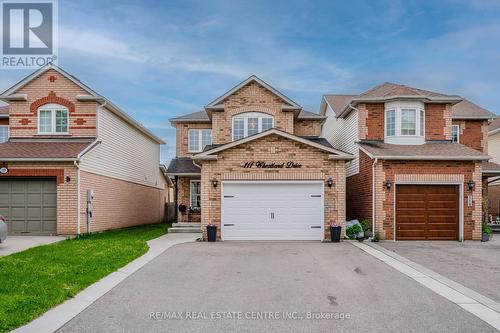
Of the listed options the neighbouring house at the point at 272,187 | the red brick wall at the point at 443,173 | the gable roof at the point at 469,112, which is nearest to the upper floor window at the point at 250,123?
the neighbouring house at the point at 272,187

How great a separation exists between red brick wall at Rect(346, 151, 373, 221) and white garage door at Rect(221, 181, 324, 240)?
219 centimetres

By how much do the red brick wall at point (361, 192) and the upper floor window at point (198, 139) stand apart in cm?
816

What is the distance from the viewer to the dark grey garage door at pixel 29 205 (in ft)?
62.0

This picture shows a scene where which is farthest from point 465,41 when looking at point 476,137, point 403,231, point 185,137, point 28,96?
point 28,96

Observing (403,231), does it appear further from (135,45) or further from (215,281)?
(135,45)

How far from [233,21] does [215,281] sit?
14468 mm

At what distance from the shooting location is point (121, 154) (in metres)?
24.6

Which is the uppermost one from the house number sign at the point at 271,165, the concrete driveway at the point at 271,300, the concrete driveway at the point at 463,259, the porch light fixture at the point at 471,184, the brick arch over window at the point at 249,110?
the brick arch over window at the point at 249,110

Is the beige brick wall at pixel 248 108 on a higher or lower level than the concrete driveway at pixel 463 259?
higher

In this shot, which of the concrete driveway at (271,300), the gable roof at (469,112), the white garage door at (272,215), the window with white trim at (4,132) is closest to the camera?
the concrete driveway at (271,300)

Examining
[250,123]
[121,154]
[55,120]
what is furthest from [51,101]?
[250,123]

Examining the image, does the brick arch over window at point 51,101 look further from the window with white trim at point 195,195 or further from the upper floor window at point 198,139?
the window with white trim at point 195,195

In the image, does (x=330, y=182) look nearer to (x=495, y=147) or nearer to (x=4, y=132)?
(x=495, y=147)

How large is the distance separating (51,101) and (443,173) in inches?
684
